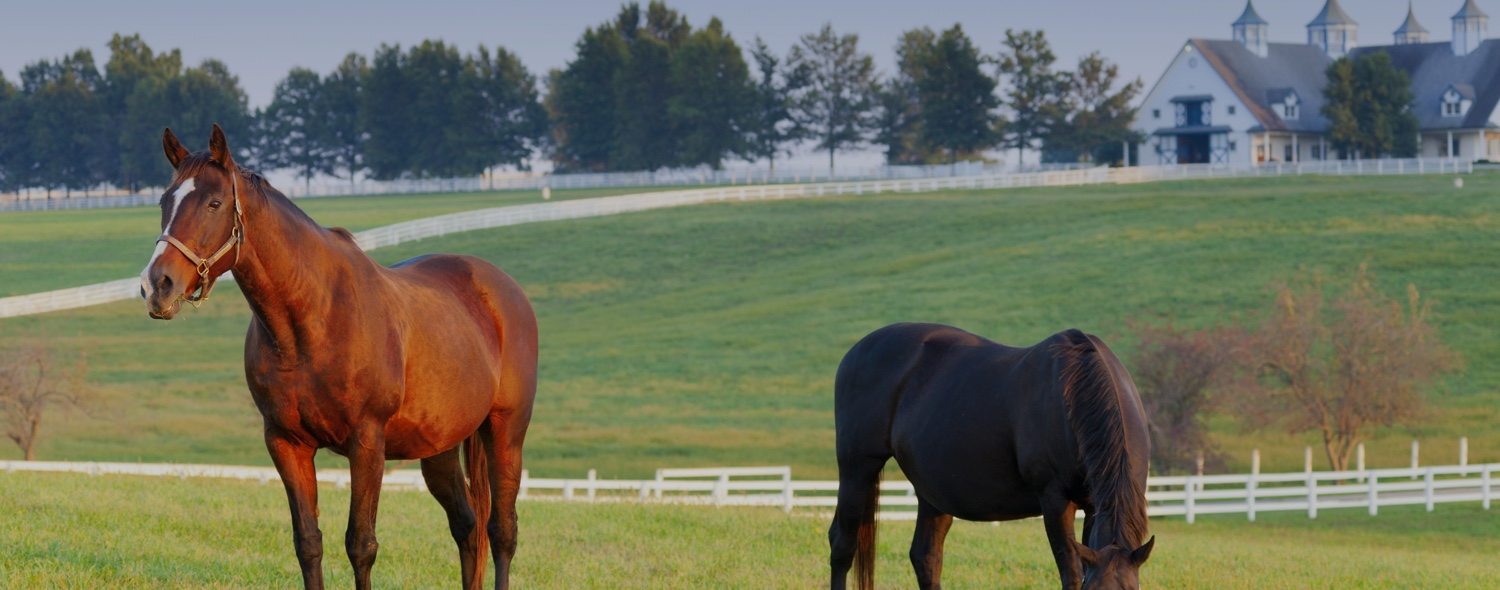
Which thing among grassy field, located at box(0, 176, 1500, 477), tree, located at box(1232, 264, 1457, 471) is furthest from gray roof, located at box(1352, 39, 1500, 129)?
tree, located at box(1232, 264, 1457, 471)

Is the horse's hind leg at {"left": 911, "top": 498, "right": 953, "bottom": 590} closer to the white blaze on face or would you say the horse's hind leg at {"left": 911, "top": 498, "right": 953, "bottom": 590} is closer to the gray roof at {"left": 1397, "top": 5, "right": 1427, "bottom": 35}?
the white blaze on face

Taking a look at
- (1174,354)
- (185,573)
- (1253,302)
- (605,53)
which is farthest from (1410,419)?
(605,53)

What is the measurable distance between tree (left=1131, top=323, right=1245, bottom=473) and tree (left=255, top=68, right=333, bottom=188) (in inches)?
4014

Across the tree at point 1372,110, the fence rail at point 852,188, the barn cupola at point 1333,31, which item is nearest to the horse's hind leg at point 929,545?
the fence rail at point 852,188

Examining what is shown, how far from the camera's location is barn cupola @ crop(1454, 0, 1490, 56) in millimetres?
95062

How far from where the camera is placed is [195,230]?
6582 mm

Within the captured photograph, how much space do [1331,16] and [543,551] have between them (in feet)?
328

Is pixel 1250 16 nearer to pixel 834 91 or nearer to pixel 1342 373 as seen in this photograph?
pixel 834 91

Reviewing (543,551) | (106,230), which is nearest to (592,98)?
(106,230)

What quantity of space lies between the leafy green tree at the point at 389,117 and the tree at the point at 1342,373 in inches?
3648

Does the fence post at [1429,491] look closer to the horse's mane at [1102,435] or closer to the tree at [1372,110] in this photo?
the horse's mane at [1102,435]

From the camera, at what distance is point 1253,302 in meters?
43.2

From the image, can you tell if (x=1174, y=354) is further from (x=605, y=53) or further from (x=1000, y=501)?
(x=605, y=53)

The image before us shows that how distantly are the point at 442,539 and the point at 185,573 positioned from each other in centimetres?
327
